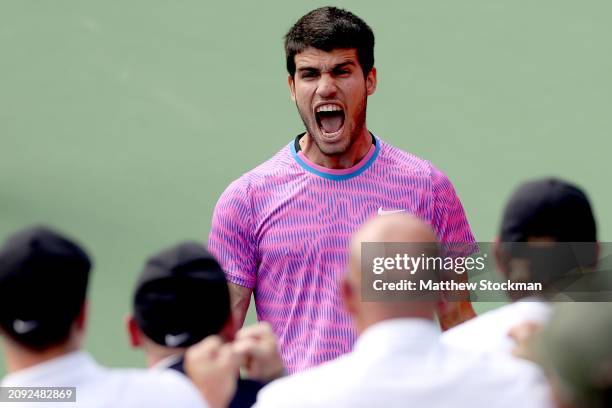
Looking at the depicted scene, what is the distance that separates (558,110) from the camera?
572cm

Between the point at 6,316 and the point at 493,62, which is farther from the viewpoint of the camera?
the point at 493,62

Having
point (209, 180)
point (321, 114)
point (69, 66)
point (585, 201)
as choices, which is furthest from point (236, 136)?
point (585, 201)

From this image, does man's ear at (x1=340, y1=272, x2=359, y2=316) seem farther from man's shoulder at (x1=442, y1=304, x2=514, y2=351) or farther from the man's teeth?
the man's teeth

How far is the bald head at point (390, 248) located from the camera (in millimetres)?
2283

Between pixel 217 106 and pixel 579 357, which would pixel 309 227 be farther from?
pixel 217 106

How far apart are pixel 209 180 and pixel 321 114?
1.92 meters

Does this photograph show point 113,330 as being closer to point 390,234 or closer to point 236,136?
point 236,136

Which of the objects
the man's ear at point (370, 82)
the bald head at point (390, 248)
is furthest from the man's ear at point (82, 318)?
the man's ear at point (370, 82)

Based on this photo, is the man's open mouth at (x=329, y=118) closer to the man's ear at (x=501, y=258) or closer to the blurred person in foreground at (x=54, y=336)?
the man's ear at (x=501, y=258)

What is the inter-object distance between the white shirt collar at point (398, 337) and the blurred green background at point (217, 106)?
134 inches

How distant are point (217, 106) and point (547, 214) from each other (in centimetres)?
348

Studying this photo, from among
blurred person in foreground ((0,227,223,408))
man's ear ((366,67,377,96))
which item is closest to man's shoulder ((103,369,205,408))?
blurred person in foreground ((0,227,223,408))

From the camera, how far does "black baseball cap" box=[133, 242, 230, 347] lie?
2459 millimetres

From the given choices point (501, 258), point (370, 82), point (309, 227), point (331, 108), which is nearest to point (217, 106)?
point (370, 82)
